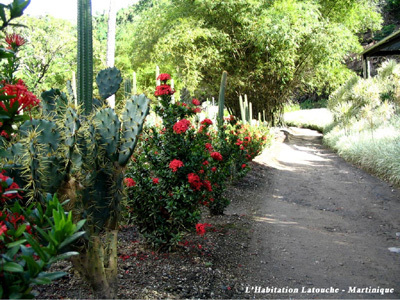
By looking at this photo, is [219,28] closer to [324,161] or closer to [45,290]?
[324,161]

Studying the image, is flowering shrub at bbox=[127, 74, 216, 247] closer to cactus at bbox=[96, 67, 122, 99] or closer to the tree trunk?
cactus at bbox=[96, 67, 122, 99]

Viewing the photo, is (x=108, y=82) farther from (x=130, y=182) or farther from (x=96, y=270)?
(x=96, y=270)

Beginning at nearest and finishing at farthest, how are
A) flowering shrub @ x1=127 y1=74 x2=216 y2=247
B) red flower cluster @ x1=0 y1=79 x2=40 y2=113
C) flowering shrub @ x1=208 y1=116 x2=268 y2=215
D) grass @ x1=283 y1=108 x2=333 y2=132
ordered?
red flower cluster @ x1=0 y1=79 x2=40 y2=113, flowering shrub @ x1=127 y1=74 x2=216 y2=247, flowering shrub @ x1=208 y1=116 x2=268 y2=215, grass @ x1=283 y1=108 x2=333 y2=132

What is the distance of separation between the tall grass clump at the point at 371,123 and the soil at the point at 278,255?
113cm

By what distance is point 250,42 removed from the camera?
15.4 metres

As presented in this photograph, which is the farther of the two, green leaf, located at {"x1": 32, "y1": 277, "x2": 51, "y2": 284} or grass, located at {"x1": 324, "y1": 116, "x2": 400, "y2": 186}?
grass, located at {"x1": 324, "y1": 116, "x2": 400, "y2": 186}

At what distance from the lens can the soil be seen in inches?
113

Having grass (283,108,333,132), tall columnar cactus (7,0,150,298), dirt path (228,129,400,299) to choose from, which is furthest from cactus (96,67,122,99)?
grass (283,108,333,132)

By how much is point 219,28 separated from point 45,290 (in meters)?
14.6

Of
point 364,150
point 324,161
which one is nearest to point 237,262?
point 364,150

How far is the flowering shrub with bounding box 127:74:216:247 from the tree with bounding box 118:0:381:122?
1079cm

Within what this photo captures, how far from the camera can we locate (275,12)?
1400 cm

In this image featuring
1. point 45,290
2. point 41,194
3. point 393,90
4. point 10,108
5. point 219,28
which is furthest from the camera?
point 219,28

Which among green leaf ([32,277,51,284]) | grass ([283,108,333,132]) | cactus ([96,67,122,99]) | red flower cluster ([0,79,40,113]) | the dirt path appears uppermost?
cactus ([96,67,122,99])
